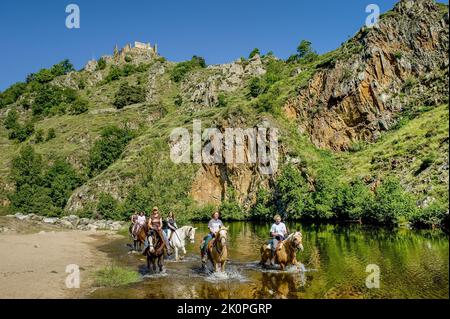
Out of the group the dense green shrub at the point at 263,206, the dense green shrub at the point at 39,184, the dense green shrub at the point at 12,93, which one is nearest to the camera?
the dense green shrub at the point at 263,206

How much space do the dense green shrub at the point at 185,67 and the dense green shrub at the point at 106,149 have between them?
46902 millimetres

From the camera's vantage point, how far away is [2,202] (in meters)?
84.8

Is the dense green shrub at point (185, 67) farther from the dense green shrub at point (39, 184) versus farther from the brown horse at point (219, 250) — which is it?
the brown horse at point (219, 250)

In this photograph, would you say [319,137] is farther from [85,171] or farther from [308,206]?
[85,171]

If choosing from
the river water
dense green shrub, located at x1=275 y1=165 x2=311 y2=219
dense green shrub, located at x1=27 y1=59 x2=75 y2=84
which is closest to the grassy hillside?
dense green shrub, located at x1=275 y1=165 x2=311 y2=219

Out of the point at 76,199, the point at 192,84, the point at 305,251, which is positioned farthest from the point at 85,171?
the point at 305,251

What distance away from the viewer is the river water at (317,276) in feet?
47.7

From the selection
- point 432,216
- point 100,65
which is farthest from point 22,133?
point 432,216

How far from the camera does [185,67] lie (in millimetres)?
146750

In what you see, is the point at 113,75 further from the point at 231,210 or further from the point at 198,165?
the point at 231,210

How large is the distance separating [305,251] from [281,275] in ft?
25.9

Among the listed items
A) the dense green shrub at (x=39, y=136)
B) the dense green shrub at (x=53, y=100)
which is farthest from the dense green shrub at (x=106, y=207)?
the dense green shrub at (x=53, y=100)

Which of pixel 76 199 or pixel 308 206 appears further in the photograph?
pixel 76 199

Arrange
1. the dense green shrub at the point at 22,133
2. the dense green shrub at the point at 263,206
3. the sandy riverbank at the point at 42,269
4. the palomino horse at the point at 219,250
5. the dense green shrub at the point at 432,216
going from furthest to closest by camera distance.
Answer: the dense green shrub at the point at 22,133 < the dense green shrub at the point at 263,206 < the dense green shrub at the point at 432,216 < the palomino horse at the point at 219,250 < the sandy riverbank at the point at 42,269
